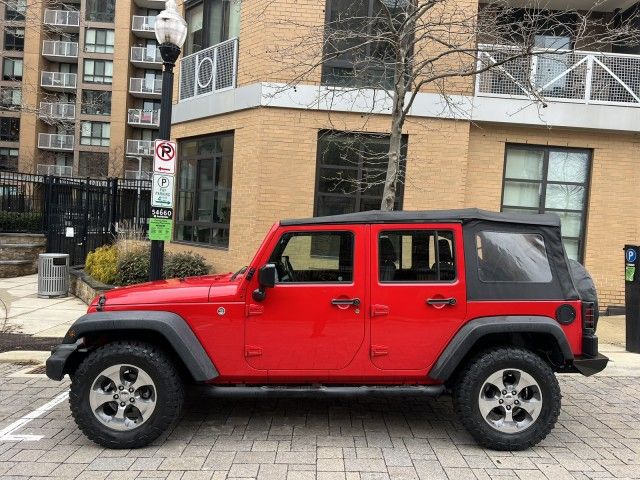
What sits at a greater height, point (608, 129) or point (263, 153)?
point (608, 129)

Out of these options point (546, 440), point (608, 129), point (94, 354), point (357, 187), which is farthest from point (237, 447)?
point (608, 129)

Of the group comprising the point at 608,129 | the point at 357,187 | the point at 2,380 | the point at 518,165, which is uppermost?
the point at 608,129

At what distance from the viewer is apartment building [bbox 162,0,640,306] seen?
9.40 m

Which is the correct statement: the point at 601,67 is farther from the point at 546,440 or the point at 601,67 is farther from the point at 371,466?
the point at 371,466

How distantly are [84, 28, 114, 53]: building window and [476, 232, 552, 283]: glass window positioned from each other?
47.9 m

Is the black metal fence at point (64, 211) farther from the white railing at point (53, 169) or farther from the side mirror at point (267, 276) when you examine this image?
the white railing at point (53, 169)

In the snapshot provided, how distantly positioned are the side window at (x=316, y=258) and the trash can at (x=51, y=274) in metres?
7.79

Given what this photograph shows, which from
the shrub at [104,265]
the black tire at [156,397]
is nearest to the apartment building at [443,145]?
the shrub at [104,265]

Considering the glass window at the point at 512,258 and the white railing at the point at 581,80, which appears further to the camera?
the white railing at the point at 581,80

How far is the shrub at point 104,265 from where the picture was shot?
Result: 988 cm

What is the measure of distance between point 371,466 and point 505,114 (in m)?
7.71

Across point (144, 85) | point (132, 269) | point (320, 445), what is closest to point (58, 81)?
point (144, 85)

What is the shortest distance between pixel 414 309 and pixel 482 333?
0.54m

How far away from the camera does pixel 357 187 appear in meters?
9.48
